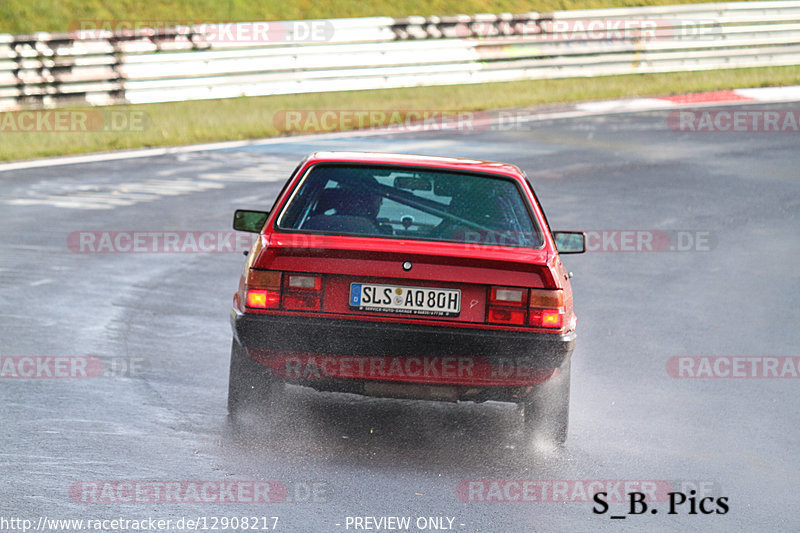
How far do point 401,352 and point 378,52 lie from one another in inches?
685

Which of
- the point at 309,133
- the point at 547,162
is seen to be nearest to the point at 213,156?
the point at 309,133

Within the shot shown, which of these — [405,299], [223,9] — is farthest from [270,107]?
[405,299]

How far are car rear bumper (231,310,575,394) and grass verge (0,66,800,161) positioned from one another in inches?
471

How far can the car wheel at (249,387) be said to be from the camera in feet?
21.2

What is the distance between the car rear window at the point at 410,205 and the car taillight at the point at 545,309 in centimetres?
38

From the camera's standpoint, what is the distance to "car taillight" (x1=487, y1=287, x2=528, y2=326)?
616cm

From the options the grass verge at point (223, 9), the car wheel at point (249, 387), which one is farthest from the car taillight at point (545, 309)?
the grass verge at point (223, 9)

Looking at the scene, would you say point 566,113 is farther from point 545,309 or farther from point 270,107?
point 545,309

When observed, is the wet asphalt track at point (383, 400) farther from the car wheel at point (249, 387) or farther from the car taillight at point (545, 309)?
the car taillight at point (545, 309)

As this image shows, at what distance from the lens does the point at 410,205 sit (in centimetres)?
685

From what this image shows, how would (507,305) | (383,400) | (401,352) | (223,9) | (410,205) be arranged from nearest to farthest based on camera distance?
(401,352) < (507,305) < (410,205) < (383,400) < (223,9)

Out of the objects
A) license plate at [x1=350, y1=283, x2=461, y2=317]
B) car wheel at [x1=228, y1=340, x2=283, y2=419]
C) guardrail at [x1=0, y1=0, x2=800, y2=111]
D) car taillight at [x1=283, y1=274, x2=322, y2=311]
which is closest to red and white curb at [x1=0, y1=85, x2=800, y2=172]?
guardrail at [x1=0, y1=0, x2=800, y2=111]

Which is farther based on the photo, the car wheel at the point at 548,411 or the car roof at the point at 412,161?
the car roof at the point at 412,161

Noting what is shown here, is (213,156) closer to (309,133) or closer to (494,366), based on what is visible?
(309,133)
